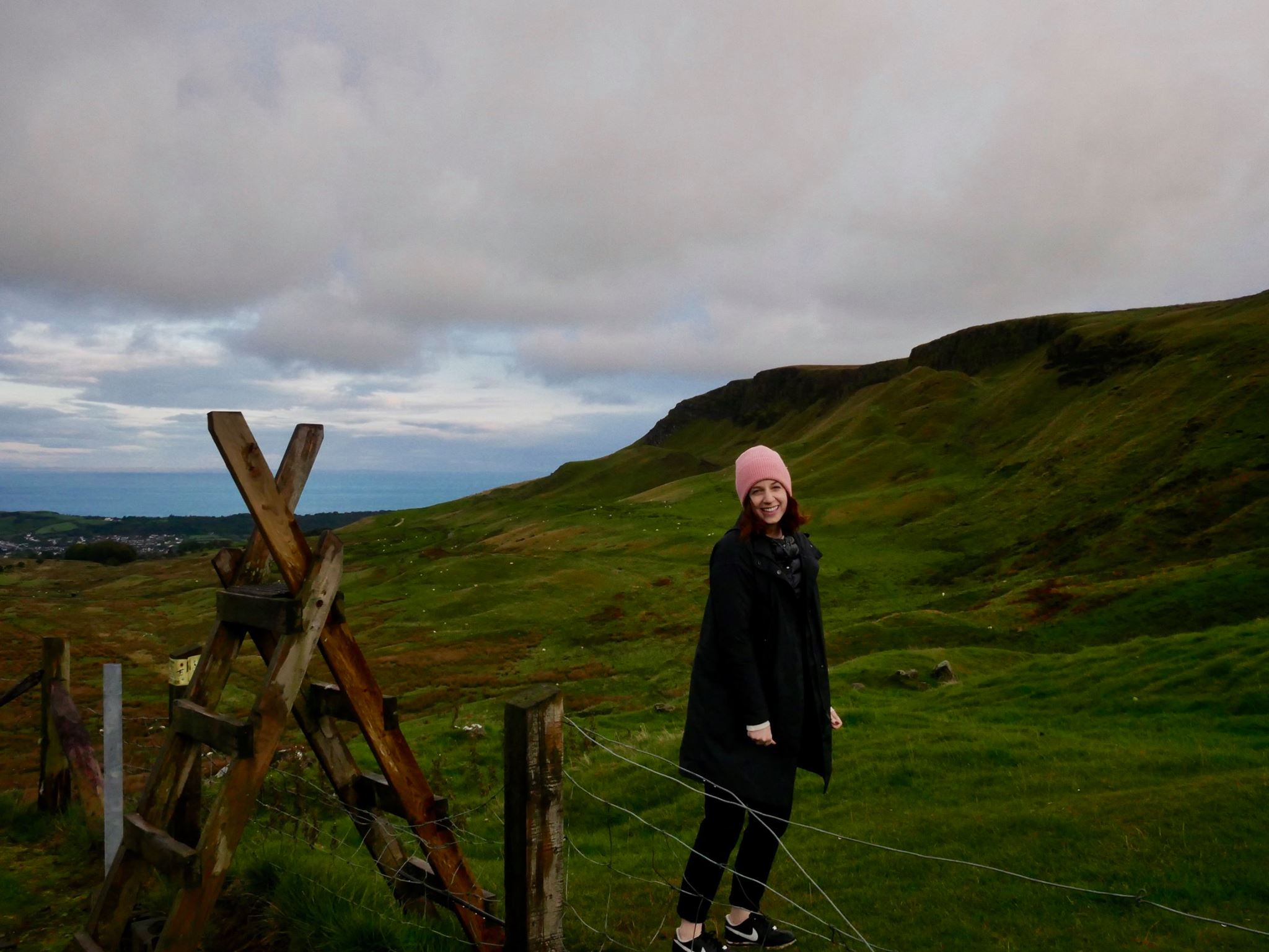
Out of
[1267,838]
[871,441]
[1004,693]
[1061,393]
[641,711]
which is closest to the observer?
[1267,838]

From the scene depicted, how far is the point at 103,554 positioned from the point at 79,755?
6475 inches

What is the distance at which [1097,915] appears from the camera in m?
6.57

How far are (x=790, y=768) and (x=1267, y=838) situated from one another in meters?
4.97

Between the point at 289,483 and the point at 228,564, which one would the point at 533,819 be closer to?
the point at 289,483

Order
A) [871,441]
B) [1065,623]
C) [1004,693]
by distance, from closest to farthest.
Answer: [1004,693]
[1065,623]
[871,441]

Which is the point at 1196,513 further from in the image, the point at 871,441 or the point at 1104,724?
the point at 871,441

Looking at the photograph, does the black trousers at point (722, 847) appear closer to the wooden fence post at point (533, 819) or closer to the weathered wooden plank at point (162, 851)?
the wooden fence post at point (533, 819)

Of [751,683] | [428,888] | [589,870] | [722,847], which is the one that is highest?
[751,683]

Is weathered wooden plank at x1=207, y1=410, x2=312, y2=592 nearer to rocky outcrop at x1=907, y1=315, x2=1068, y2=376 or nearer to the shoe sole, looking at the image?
the shoe sole

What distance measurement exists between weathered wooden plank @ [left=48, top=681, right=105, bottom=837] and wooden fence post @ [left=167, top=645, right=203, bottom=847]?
2.06 meters

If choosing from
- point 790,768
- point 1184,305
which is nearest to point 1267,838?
point 790,768

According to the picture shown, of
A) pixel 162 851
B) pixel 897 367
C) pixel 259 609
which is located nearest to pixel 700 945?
pixel 162 851

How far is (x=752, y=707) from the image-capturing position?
224 inches

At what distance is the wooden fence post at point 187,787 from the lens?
698 cm
